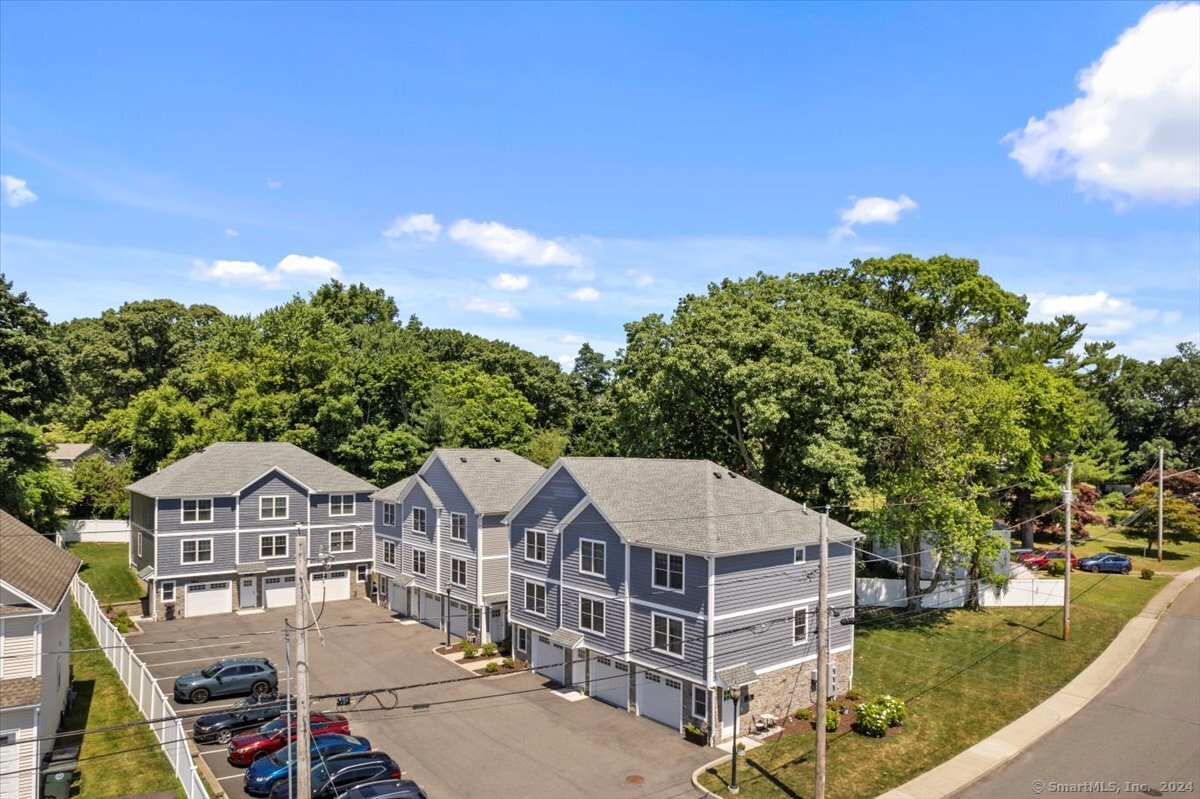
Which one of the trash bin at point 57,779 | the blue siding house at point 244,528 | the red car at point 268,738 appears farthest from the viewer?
the blue siding house at point 244,528

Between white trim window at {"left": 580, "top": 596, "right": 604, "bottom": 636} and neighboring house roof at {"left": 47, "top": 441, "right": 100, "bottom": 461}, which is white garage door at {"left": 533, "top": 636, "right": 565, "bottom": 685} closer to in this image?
white trim window at {"left": 580, "top": 596, "right": 604, "bottom": 636}

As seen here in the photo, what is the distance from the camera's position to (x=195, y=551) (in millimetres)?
45906

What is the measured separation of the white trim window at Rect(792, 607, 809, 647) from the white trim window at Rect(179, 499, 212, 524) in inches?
1376

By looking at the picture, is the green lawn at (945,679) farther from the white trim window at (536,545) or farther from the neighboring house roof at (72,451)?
the neighboring house roof at (72,451)

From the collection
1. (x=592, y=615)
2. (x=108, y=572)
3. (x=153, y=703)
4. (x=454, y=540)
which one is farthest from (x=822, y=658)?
(x=108, y=572)

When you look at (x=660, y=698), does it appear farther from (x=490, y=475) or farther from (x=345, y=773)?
(x=490, y=475)

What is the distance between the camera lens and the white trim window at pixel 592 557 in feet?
105

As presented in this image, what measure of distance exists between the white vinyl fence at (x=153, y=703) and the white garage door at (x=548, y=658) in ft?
47.5

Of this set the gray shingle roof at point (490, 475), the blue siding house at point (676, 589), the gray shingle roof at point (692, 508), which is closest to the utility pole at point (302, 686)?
the blue siding house at point (676, 589)

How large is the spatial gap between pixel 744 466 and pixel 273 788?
1221 inches

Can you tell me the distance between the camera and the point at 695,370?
41250mm

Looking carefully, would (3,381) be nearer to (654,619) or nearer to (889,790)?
(654,619)

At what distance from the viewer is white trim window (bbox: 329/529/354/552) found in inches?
2002

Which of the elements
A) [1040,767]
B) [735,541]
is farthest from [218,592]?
[1040,767]
